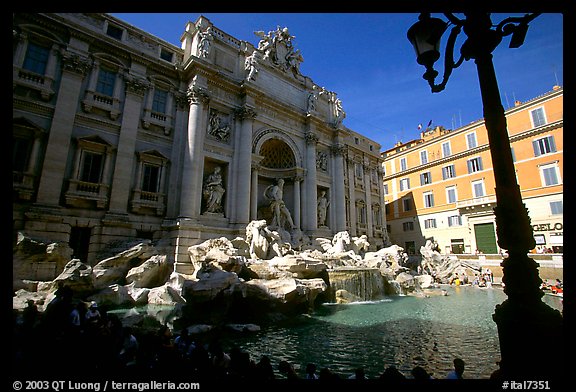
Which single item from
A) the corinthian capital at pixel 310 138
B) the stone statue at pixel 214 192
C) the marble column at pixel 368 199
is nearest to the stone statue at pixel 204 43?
the stone statue at pixel 214 192

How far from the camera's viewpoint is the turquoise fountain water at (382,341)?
15.1 feet

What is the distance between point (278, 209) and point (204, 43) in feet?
31.7

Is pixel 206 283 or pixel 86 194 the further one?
pixel 86 194

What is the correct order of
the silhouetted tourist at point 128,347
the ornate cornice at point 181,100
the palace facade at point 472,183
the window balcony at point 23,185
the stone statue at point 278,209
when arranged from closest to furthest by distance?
1. the silhouetted tourist at point 128,347
2. the window balcony at point 23,185
3. the ornate cornice at point 181,100
4. the stone statue at point 278,209
5. the palace facade at point 472,183

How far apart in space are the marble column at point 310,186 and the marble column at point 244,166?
439 centimetres

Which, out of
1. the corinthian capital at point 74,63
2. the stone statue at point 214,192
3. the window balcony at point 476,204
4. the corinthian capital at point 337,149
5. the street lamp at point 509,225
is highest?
the corinthian capital at point 337,149

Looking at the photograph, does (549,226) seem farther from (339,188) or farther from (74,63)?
(74,63)

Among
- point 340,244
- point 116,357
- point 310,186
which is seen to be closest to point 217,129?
point 310,186

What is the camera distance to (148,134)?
500 inches

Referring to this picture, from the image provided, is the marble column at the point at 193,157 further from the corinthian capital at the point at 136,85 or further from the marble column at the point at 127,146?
the marble column at the point at 127,146

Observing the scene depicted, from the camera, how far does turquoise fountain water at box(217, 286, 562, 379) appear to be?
4.61m

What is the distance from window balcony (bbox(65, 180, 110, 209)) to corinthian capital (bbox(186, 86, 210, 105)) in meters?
5.66

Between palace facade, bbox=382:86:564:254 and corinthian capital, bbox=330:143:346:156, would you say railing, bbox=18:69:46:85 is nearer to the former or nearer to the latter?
corinthian capital, bbox=330:143:346:156

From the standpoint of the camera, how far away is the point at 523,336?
165cm
